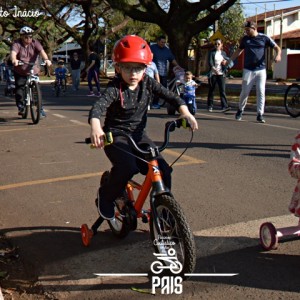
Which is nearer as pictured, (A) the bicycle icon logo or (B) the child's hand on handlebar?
(A) the bicycle icon logo

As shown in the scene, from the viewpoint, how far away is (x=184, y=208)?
17.3ft

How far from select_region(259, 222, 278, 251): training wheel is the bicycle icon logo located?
2.77 ft

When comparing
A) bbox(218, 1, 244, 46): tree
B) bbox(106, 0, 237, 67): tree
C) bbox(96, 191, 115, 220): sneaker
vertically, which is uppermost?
bbox(218, 1, 244, 46): tree

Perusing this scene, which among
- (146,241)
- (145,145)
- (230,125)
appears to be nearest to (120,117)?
(145,145)

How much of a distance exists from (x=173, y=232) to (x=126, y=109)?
3.51 ft

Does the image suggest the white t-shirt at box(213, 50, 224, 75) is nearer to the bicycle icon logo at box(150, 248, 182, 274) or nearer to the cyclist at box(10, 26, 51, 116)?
the cyclist at box(10, 26, 51, 116)

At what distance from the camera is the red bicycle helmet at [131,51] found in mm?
3871

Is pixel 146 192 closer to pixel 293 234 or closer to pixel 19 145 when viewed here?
pixel 293 234

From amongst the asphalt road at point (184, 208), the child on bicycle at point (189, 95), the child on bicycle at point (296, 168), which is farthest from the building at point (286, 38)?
the child on bicycle at point (296, 168)

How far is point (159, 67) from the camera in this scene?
13984 mm

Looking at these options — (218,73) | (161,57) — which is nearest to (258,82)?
(218,73)

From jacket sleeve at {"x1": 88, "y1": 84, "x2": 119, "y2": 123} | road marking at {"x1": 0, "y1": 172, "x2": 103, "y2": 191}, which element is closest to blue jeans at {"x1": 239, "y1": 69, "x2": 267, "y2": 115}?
road marking at {"x1": 0, "y1": 172, "x2": 103, "y2": 191}

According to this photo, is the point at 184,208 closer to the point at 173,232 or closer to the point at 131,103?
the point at 131,103

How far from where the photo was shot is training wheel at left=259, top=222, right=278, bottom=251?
158 inches
